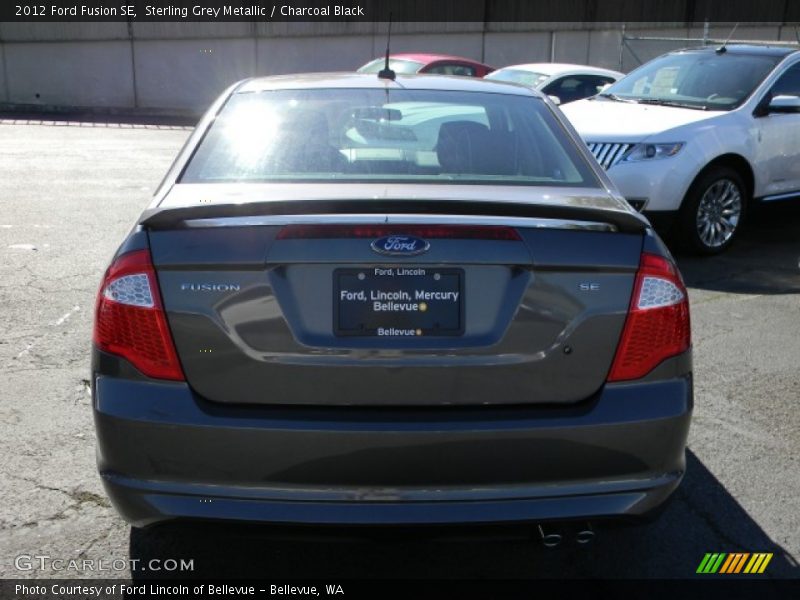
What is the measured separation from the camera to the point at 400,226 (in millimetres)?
2586

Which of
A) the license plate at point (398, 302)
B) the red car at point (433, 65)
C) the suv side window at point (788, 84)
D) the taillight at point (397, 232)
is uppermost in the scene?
the taillight at point (397, 232)

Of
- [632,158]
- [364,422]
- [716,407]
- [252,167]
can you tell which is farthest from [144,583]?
[632,158]

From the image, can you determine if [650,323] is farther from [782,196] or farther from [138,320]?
[782,196]

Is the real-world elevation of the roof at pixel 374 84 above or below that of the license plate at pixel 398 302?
above

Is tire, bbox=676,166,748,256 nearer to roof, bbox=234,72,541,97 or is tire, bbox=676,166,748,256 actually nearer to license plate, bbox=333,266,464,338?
roof, bbox=234,72,541,97

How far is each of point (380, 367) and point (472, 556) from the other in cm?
108

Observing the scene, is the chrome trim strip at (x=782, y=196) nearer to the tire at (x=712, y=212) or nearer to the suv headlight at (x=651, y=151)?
the tire at (x=712, y=212)

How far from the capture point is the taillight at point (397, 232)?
101 inches

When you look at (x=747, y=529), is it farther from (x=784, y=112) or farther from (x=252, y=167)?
(x=784, y=112)

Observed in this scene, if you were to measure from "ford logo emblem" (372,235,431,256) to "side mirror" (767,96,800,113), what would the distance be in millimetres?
6479

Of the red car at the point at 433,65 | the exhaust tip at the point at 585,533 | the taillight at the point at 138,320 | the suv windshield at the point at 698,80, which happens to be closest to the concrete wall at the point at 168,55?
the red car at the point at 433,65

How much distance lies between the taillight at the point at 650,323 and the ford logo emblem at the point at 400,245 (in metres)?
0.65

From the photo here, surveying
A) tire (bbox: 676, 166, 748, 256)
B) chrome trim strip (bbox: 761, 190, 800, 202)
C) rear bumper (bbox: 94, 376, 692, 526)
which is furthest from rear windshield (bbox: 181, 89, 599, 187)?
chrome trim strip (bbox: 761, 190, 800, 202)
